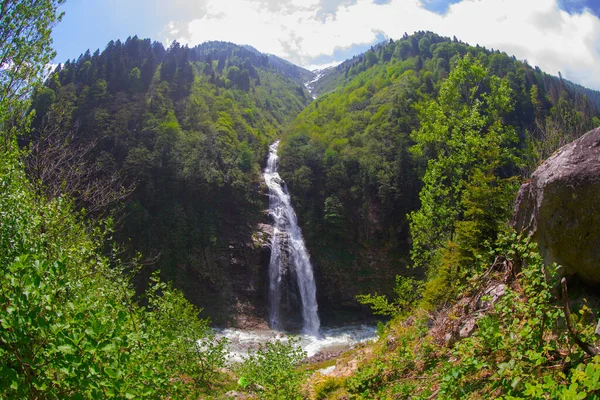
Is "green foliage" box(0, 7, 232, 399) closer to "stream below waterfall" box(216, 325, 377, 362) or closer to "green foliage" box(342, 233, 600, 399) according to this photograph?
"green foliage" box(342, 233, 600, 399)

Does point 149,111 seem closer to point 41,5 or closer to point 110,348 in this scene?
point 41,5

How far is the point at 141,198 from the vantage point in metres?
37.0

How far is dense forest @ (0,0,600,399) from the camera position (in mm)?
3967

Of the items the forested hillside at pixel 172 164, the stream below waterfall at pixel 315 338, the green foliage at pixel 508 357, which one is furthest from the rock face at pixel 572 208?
the forested hillside at pixel 172 164

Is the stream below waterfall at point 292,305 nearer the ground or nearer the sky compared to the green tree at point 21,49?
nearer the ground

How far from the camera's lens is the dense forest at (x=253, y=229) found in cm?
397

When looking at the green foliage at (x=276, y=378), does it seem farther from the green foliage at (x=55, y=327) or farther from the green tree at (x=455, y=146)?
the green tree at (x=455, y=146)

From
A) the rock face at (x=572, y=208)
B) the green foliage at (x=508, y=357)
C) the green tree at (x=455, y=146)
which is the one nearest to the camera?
the green foliage at (x=508, y=357)

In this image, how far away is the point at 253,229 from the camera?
35.2m

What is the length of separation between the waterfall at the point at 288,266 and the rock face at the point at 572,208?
26.5 m

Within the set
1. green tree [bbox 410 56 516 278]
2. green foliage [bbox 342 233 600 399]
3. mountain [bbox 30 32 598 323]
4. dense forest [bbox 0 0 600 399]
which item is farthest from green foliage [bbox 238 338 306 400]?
mountain [bbox 30 32 598 323]

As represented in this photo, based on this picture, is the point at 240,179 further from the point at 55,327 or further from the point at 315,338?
the point at 55,327

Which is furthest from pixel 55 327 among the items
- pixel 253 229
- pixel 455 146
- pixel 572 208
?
pixel 253 229

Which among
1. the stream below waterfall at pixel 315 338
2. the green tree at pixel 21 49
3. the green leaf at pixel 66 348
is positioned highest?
the green tree at pixel 21 49
